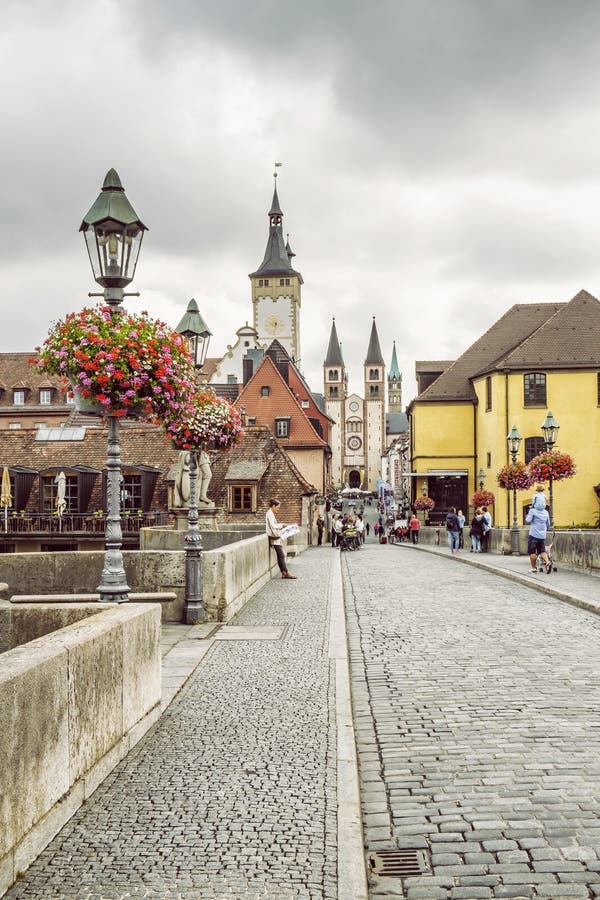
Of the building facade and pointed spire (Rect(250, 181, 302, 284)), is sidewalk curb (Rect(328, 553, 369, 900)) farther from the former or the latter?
the building facade

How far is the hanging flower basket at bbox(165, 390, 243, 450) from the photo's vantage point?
15102 millimetres

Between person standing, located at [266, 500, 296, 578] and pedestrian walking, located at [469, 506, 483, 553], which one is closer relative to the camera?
person standing, located at [266, 500, 296, 578]

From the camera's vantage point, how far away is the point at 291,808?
4.77m

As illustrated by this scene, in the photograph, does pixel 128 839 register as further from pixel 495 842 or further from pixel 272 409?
pixel 272 409

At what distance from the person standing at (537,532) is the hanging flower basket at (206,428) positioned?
6.48 metres

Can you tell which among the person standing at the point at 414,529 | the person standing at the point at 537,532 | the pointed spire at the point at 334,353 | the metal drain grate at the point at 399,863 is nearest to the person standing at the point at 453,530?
the person standing at the point at 537,532

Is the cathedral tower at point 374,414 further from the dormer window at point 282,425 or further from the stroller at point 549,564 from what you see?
the stroller at point 549,564

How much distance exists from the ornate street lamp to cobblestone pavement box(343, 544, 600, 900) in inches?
201

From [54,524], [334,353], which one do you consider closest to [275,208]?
[334,353]

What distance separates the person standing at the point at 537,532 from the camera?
718 inches

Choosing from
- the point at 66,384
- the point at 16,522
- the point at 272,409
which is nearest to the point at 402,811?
the point at 66,384

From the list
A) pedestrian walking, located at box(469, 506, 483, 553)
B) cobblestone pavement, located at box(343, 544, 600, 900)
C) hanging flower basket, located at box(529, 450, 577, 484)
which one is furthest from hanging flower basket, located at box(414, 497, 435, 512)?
cobblestone pavement, located at box(343, 544, 600, 900)

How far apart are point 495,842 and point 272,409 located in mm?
53873

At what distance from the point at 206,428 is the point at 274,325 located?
93.6 meters
